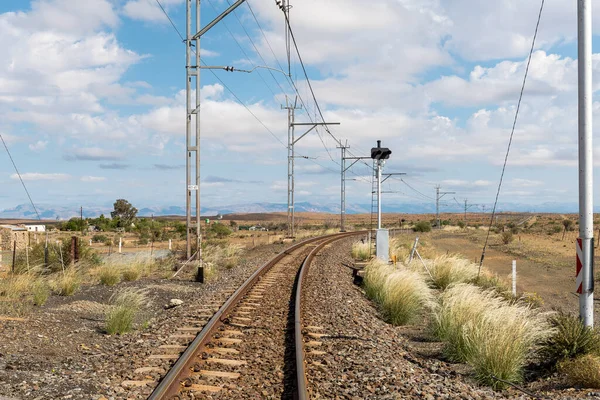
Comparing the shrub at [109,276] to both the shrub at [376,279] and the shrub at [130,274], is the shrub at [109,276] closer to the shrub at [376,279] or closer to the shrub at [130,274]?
the shrub at [130,274]

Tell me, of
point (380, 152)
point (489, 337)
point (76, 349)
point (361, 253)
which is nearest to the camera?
point (489, 337)

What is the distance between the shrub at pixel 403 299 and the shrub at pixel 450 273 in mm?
4681

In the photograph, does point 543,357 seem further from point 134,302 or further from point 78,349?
point 134,302

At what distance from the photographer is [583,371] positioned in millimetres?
7855

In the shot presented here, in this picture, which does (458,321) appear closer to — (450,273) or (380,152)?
(450,273)

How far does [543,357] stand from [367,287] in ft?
27.6

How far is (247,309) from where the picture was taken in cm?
1330

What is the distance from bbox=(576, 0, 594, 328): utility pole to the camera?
8820 millimetres

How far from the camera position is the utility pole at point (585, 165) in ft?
28.9

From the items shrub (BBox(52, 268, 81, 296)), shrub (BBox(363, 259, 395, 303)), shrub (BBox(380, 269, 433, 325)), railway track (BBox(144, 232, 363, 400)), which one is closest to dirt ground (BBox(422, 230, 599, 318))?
shrub (BBox(380, 269, 433, 325))

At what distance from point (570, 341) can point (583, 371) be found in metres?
0.89

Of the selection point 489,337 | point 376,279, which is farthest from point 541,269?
point 489,337

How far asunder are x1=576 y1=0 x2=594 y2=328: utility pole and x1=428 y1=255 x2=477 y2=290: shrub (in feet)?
32.3

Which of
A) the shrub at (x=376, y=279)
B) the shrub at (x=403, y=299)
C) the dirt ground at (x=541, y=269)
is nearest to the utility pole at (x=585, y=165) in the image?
the shrub at (x=403, y=299)
